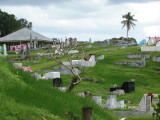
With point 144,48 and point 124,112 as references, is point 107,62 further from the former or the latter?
point 124,112

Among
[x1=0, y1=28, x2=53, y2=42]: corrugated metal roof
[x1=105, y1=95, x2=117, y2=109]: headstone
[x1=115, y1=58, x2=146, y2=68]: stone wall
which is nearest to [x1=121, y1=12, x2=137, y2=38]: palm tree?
[x1=0, y1=28, x2=53, y2=42]: corrugated metal roof

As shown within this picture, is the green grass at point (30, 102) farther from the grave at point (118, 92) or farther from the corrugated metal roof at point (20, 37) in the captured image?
the corrugated metal roof at point (20, 37)

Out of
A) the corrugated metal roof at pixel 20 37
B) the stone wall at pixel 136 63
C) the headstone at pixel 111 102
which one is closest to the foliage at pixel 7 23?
the corrugated metal roof at pixel 20 37

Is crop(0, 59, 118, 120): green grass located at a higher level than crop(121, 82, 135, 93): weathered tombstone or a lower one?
higher

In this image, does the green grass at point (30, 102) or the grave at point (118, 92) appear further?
the grave at point (118, 92)

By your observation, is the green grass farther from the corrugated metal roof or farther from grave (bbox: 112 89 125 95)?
the corrugated metal roof

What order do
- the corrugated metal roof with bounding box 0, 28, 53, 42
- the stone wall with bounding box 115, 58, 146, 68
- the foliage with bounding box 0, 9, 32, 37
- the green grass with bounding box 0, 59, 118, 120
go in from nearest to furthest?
1. the green grass with bounding box 0, 59, 118, 120
2. the stone wall with bounding box 115, 58, 146, 68
3. the corrugated metal roof with bounding box 0, 28, 53, 42
4. the foliage with bounding box 0, 9, 32, 37

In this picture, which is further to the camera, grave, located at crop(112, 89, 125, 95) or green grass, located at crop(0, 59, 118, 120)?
grave, located at crop(112, 89, 125, 95)

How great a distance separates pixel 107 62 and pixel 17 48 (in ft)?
121

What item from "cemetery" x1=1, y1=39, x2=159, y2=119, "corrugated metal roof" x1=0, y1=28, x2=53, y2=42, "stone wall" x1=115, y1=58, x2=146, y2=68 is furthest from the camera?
"corrugated metal roof" x1=0, y1=28, x2=53, y2=42

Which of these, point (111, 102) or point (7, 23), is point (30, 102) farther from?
point (7, 23)

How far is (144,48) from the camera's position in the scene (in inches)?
2447

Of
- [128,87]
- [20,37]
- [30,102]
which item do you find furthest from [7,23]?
[30,102]

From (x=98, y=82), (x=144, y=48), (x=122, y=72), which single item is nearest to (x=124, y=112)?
(x=98, y=82)
